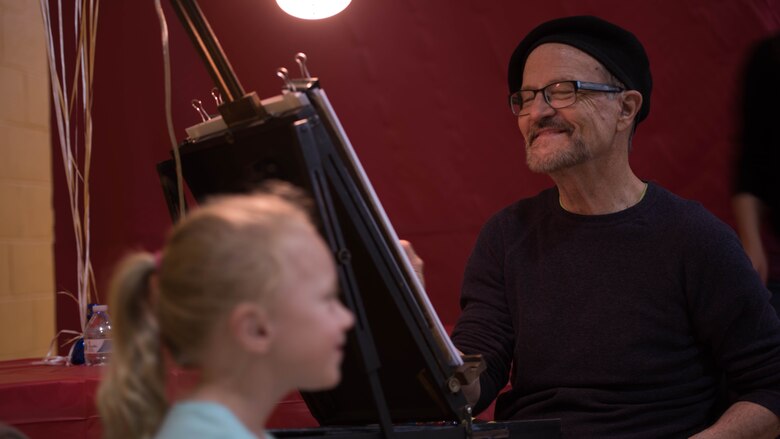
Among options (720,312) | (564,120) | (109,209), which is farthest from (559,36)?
(109,209)

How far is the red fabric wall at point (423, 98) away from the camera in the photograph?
2.14 meters

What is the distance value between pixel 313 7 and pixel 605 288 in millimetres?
1269

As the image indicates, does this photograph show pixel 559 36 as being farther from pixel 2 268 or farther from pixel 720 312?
pixel 2 268

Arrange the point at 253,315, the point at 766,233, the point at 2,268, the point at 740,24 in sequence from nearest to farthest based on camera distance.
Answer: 1. the point at 253,315
2. the point at 766,233
3. the point at 740,24
4. the point at 2,268

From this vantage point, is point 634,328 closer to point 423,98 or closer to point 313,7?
point 423,98

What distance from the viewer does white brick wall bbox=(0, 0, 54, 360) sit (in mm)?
2551

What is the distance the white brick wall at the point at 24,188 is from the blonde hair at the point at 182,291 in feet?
6.88

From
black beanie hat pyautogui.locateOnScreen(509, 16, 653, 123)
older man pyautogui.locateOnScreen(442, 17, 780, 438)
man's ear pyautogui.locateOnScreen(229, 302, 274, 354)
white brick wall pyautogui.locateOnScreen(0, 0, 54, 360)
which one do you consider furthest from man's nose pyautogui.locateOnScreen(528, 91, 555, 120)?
white brick wall pyautogui.locateOnScreen(0, 0, 54, 360)

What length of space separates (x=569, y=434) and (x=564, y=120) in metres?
0.55

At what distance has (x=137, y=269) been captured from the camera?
68 centimetres

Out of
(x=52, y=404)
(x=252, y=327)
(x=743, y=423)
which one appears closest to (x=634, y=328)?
(x=743, y=423)

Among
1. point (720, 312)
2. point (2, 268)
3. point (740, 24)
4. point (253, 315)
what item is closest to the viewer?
point (253, 315)

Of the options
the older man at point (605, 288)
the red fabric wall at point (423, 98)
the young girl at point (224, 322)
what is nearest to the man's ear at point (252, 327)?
the young girl at point (224, 322)

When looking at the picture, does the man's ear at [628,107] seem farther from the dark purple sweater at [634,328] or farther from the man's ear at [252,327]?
the man's ear at [252,327]
